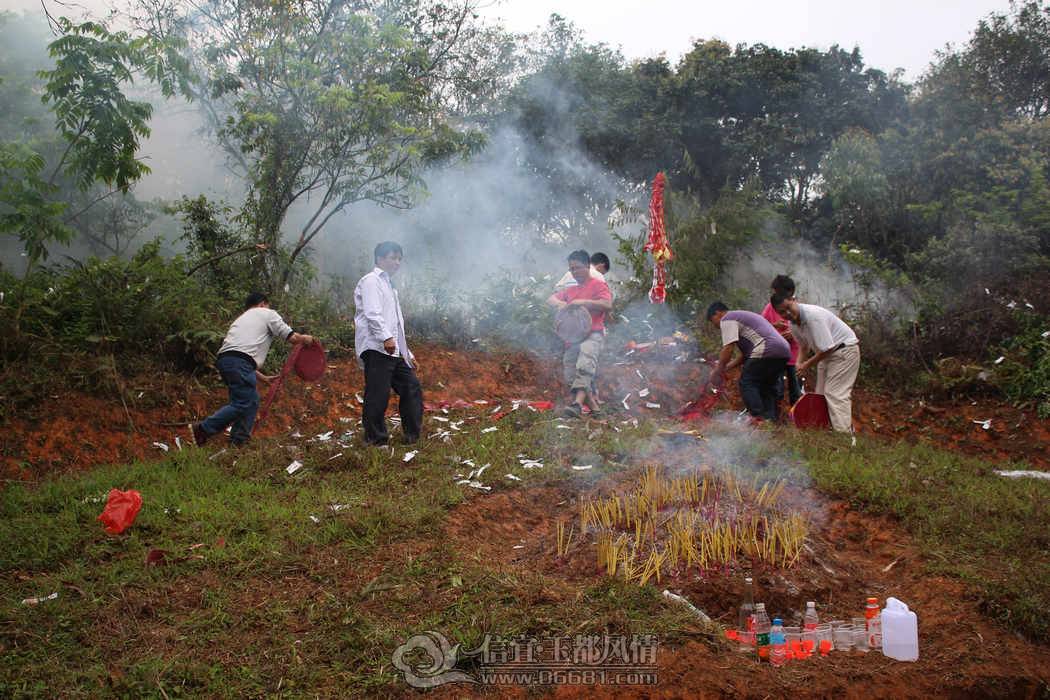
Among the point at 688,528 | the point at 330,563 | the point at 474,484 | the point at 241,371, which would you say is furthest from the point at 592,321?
the point at 330,563

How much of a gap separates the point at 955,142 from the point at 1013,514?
10.6m

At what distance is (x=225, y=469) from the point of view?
246 inches

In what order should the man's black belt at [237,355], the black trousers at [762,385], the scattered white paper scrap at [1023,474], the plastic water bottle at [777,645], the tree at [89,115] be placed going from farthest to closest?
1. the black trousers at [762,385]
2. the tree at [89,115]
3. the man's black belt at [237,355]
4. the scattered white paper scrap at [1023,474]
5. the plastic water bottle at [777,645]

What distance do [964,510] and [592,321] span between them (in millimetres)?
4117

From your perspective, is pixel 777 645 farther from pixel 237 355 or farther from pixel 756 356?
pixel 237 355

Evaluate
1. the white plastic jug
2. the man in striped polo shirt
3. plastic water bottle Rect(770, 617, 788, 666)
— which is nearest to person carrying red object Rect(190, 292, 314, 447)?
the man in striped polo shirt

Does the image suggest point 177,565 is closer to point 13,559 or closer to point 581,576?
point 13,559

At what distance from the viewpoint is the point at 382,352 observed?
263 inches

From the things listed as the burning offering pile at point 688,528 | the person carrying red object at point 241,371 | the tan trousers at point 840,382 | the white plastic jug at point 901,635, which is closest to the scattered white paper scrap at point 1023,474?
the tan trousers at point 840,382

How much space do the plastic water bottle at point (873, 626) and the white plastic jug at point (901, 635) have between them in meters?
0.12

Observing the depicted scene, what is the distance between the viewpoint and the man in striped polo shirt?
7867mm

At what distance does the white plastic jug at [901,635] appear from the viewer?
11.6 feet

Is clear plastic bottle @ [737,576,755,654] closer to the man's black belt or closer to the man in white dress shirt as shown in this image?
the man in white dress shirt

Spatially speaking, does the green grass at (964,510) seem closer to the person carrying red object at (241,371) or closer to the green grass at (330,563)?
the green grass at (330,563)
